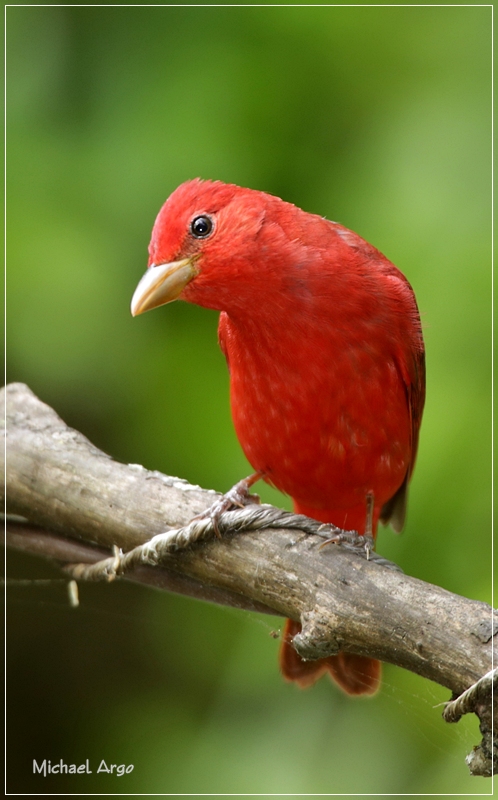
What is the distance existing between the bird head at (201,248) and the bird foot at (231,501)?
1.36ft

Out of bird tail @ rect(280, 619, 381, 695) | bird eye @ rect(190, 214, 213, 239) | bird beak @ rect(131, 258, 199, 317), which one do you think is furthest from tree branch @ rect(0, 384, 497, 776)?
bird eye @ rect(190, 214, 213, 239)

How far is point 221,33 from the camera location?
8.30 feet

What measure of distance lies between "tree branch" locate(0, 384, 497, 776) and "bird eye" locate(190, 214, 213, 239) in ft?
1.82

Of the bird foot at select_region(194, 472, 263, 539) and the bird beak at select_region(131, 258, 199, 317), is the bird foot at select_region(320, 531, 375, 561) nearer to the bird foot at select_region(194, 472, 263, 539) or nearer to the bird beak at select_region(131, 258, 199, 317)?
the bird foot at select_region(194, 472, 263, 539)

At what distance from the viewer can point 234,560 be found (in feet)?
5.95

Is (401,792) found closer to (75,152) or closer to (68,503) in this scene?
(68,503)

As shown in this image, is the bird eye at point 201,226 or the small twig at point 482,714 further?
the bird eye at point 201,226

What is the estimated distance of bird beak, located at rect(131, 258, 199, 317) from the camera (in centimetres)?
177

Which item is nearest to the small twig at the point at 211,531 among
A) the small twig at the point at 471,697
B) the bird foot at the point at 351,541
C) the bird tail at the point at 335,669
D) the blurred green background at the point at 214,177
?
the bird foot at the point at 351,541

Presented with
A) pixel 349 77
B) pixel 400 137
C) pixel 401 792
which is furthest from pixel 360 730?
pixel 349 77

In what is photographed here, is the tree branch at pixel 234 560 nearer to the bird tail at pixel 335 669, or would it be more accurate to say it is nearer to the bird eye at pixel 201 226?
the bird tail at pixel 335 669

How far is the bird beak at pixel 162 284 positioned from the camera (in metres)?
1.77

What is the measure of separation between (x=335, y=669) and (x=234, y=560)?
16.9 inches

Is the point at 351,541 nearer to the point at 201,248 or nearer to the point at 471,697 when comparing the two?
the point at 471,697
